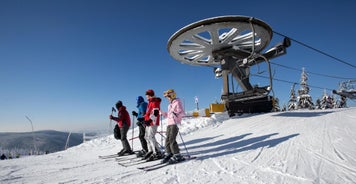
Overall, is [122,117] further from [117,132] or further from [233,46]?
[233,46]

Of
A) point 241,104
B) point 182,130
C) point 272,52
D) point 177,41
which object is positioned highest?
point 177,41

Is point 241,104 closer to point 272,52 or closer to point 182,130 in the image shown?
point 272,52

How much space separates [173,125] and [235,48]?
1362cm

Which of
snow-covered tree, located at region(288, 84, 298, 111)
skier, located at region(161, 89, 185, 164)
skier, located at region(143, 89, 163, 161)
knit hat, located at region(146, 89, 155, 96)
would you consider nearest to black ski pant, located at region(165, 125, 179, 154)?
skier, located at region(161, 89, 185, 164)

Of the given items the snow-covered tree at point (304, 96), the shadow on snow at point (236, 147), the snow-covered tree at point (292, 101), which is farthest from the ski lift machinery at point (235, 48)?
the snow-covered tree at point (292, 101)

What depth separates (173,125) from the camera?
17.1 feet

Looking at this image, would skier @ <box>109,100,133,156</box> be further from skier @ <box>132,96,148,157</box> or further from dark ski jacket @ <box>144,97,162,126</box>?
dark ski jacket @ <box>144,97,162,126</box>

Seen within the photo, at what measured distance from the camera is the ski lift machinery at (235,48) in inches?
544

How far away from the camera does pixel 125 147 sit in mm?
7027

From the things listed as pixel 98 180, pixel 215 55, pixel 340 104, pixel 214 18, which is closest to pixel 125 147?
pixel 98 180

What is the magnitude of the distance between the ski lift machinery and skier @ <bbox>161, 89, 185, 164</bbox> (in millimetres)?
8278

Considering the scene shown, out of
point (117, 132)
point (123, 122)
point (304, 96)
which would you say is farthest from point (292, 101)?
point (123, 122)

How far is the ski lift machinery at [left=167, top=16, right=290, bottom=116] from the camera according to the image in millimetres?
13809

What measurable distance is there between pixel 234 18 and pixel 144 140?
1113cm
